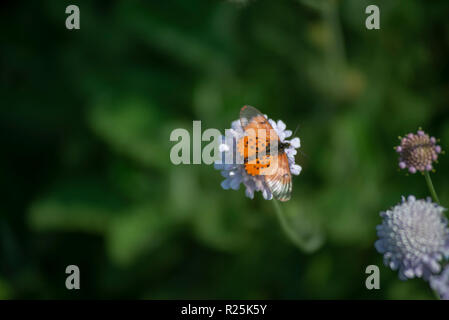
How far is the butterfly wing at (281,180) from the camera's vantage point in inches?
62.1

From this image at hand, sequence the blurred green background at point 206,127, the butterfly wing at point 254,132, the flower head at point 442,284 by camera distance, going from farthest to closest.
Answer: the blurred green background at point 206,127
the butterfly wing at point 254,132
the flower head at point 442,284

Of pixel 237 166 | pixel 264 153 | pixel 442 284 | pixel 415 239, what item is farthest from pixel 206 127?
pixel 442 284

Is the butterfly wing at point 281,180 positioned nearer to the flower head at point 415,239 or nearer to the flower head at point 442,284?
the flower head at point 415,239

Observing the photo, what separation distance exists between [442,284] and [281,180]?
64cm

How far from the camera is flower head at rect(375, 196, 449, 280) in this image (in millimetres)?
1644

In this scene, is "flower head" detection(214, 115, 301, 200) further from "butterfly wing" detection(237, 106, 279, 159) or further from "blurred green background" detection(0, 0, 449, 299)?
"blurred green background" detection(0, 0, 449, 299)

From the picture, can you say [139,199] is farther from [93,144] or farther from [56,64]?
[56,64]

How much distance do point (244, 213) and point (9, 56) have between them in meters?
2.63

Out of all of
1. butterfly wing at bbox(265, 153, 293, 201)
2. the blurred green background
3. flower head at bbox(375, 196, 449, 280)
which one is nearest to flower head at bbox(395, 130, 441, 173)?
flower head at bbox(375, 196, 449, 280)

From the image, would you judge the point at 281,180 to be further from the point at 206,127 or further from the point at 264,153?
the point at 206,127

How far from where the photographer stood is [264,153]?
1.62 meters

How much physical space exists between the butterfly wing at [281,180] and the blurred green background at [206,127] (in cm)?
117

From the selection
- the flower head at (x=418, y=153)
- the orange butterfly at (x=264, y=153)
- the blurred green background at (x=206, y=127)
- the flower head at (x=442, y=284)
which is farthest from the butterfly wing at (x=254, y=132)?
the blurred green background at (x=206, y=127)
